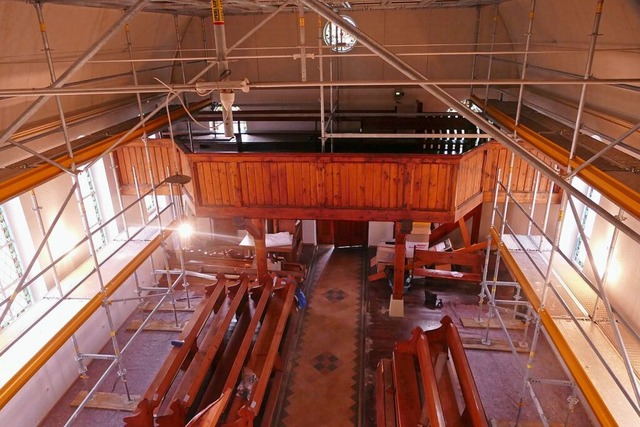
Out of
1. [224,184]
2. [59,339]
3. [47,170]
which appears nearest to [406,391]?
[224,184]

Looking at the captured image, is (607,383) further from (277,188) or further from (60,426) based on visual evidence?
(60,426)

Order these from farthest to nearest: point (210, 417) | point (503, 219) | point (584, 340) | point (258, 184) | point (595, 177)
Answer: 1. point (258, 184)
2. point (503, 219)
3. point (210, 417)
4. point (584, 340)
5. point (595, 177)

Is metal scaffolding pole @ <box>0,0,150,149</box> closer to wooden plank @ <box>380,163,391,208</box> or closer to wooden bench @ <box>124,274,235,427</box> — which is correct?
wooden bench @ <box>124,274,235,427</box>

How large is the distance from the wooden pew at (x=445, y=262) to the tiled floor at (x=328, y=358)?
1590 mm

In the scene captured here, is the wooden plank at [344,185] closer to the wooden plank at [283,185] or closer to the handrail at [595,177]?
the wooden plank at [283,185]

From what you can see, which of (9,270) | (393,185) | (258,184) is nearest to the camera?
(9,270)

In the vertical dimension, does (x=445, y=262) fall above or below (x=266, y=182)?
below

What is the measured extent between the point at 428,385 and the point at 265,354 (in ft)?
9.74

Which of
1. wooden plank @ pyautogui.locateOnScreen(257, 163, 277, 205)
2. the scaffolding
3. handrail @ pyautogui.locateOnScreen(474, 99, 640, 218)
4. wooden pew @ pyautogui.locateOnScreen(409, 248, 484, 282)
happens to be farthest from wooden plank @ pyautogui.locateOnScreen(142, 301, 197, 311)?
handrail @ pyautogui.locateOnScreen(474, 99, 640, 218)

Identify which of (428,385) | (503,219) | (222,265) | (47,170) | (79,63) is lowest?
(222,265)

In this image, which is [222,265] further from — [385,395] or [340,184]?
[385,395]

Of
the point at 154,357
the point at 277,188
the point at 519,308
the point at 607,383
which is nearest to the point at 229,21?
the point at 277,188

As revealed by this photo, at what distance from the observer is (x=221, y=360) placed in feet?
26.0

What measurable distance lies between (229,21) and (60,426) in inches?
378
